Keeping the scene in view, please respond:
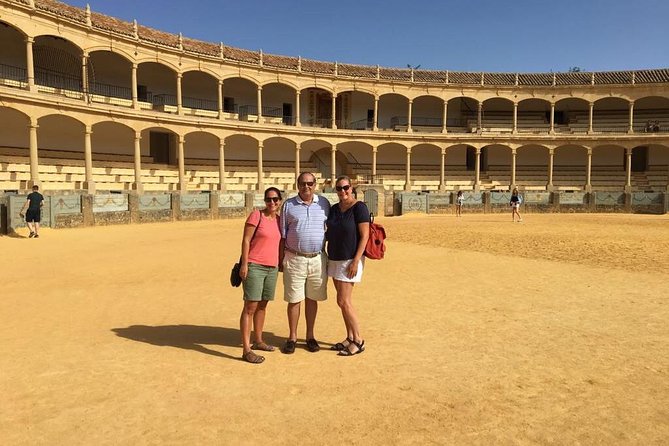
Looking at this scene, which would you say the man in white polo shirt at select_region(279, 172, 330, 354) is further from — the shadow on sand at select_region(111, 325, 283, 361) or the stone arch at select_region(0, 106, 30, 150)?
the stone arch at select_region(0, 106, 30, 150)

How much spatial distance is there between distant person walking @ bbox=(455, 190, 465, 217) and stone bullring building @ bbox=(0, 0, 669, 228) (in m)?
2.42

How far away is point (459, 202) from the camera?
1066 inches

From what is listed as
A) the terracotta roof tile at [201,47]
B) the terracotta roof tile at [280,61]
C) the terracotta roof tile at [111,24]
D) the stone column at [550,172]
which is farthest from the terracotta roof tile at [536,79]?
the terracotta roof tile at [111,24]

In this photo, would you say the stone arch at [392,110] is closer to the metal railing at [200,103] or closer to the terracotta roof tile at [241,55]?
the terracotta roof tile at [241,55]

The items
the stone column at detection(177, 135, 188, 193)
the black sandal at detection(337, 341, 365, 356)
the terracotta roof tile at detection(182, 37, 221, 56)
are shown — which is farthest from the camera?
the terracotta roof tile at detection(182, 37, 221, 56)

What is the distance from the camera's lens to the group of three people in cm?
418

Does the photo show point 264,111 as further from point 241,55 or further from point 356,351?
point 356,351

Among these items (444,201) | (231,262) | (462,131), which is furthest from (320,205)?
(462,131)

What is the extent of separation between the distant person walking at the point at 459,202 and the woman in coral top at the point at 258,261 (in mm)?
24121

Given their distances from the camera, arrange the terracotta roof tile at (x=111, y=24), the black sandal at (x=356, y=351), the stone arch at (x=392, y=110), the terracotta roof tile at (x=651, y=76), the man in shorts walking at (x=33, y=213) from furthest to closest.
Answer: the stone arch at (x=392, y=110)
the terracotta roof tile at (x=651, y=76)
the terracotta roof tile at (x=111, y=24)
the man in shorts walking at (x=33, y=213)
the black sandal at (x=356, y=351)

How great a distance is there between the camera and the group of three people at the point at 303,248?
13.7 ft

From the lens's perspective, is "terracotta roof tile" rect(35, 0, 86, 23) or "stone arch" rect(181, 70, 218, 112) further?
"stone arch" rect(181, 70, 218, 112)

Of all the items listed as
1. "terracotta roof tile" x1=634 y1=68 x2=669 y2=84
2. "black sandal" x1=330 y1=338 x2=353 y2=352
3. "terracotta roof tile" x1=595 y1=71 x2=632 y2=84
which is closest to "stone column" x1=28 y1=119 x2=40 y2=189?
"black sandal" x1=330 y1=338 x2=353 y2=352

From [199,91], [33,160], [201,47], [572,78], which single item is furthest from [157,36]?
[572,78]
